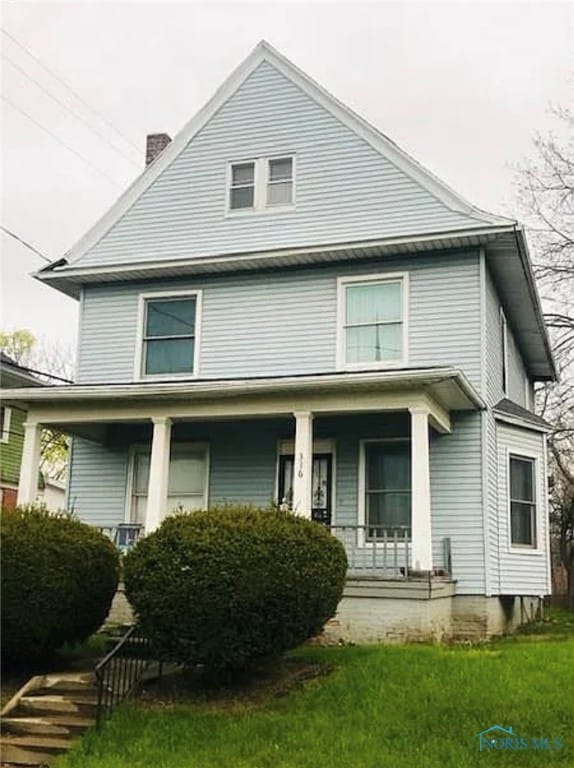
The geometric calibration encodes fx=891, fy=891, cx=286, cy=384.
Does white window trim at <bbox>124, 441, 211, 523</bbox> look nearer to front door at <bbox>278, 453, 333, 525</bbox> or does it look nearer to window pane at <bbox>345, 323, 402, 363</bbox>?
front door at <bbox>278, 453, 333, 525</bbox>

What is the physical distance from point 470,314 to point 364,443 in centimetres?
270

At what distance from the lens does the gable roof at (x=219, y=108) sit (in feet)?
49.1

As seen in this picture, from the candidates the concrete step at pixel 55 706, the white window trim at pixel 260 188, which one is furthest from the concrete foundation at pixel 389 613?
the white window trim at pixel 260 188

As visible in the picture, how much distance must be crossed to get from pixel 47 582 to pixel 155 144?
11.4 m


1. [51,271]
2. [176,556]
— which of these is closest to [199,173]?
[51,271]

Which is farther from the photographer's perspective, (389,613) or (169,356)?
(169,356)

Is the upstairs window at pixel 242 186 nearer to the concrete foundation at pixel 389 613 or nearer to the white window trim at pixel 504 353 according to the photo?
the white window trim at pixel 504 353

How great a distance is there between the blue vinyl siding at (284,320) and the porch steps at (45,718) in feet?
23.7

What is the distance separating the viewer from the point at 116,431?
16109 millimetres

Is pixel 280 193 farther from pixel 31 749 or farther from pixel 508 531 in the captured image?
pixel 31 749

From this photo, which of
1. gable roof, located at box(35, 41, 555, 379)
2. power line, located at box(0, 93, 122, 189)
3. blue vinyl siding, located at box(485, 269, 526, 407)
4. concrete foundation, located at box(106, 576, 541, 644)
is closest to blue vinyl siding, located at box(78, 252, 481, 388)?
gable roof, located at box(35, 41, 555, 379)

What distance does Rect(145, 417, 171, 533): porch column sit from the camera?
533 inches

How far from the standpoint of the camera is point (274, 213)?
15.8 meters

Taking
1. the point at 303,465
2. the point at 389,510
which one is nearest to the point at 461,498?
the point at 389,510
